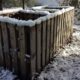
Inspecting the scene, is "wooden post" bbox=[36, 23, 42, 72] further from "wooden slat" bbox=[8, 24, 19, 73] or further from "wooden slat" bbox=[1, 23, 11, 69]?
"wooden slat" bbox=[1, 23, 11, 69]

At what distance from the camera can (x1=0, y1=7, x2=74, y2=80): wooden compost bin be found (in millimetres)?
2631

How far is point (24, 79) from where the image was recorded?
2873 mm

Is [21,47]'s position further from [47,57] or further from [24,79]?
[47,57]

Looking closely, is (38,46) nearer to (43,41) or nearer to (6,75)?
→ (43,41)

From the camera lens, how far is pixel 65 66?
3348 mm

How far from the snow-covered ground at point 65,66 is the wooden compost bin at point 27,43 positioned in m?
0.14

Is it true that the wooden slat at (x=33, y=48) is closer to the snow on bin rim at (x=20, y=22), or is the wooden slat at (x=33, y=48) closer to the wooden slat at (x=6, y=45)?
the snow on bin rim at (x=20, y=22)

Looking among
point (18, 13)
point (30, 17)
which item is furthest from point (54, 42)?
point (18, 13)

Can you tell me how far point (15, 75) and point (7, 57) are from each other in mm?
339

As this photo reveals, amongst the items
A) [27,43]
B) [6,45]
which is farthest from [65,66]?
[6,45]

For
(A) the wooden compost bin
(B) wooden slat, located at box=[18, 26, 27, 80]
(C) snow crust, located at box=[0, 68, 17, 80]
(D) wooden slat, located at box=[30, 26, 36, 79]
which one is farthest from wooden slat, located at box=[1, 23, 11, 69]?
(D) wooden slat, located at box=[30, 26, 36, 79]

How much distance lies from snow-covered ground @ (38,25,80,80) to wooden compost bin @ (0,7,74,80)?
0.14 m

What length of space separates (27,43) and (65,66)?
1.06 meters

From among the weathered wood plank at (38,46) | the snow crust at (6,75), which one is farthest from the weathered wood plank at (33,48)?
the snow crust at (6,75)
